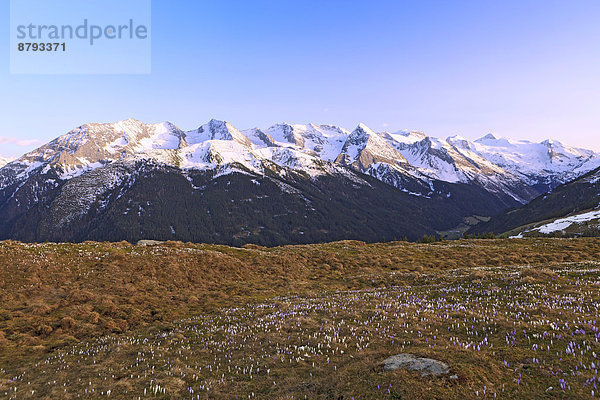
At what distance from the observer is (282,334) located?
53.0ft

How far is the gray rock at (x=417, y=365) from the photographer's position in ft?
31.0

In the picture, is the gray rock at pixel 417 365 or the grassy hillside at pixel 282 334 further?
the grassy hillside at pixel 282 334

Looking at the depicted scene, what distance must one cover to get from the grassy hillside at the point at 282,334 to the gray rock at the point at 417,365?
0.37 meters

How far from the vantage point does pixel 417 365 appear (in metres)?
9.95

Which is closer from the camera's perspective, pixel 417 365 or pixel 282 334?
pixel 417 365

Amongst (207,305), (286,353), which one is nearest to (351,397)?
(286,353)

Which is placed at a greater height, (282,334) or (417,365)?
(417,365)

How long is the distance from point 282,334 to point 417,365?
8046mm

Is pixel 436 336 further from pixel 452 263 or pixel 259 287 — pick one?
pixel 452 263

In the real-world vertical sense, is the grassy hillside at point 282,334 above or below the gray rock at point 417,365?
below

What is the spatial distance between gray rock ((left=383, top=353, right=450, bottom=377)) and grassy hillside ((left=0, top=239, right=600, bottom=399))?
0.37m

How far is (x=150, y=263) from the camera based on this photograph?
1476 inches

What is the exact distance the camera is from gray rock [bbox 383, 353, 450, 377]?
9.45 meters

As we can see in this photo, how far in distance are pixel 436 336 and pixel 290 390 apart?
722 cm
